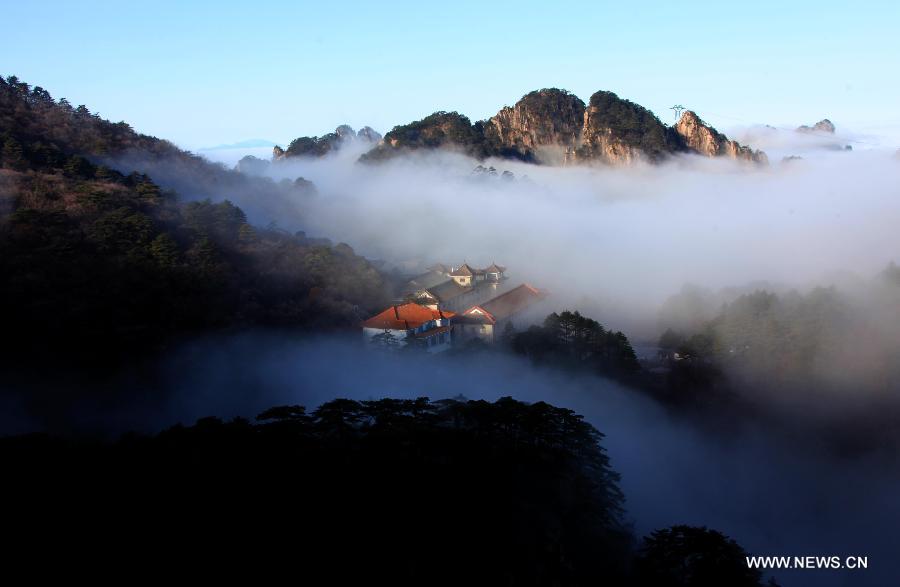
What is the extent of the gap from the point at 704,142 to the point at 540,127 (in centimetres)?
1207

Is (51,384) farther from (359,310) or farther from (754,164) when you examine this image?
(754,164)

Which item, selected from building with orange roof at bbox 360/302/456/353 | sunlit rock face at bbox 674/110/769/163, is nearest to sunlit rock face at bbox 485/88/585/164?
sunlit rock face at bbox 674/110/769/163

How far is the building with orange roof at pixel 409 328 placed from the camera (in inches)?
766

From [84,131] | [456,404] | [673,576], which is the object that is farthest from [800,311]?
[84,131]

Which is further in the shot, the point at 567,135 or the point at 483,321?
the point at 567,135

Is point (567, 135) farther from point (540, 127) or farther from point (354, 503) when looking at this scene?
point (354, 503)

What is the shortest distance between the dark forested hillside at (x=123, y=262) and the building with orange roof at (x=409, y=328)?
881 millimetres

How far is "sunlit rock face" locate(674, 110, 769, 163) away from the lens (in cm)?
Answer: 5478

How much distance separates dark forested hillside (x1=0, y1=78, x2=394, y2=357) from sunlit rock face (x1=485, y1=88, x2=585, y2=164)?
32959 mm

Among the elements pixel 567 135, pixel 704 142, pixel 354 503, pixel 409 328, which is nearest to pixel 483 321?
pixel 409 328

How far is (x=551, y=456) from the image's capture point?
34.6 ft

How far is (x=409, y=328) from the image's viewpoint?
1975 centimetres

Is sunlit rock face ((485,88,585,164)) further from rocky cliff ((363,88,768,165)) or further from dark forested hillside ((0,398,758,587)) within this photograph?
dark forested hillside ((0,398,758,587))

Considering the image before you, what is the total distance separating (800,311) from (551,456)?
11388mm
